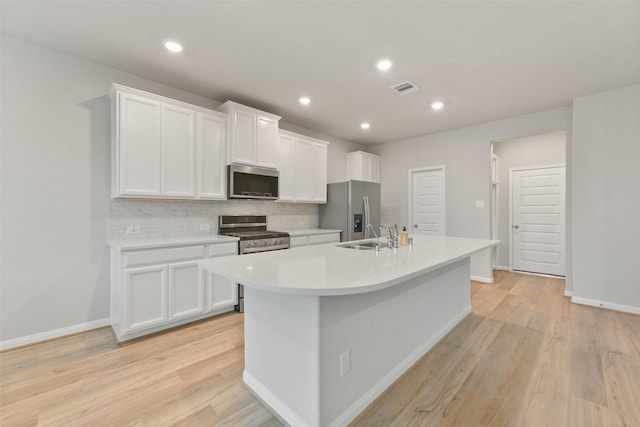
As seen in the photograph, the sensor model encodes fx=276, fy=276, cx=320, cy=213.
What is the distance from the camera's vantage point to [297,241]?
3.91 m

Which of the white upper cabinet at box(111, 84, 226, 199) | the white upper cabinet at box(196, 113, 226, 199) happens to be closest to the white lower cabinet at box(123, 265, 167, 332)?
the white upper cabinet at box(111, 84, 226, 199)

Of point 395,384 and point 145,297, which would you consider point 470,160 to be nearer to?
point 395,384

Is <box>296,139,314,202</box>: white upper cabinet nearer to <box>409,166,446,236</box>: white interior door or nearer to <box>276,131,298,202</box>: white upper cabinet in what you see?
<box>276,131,298,202</box>: white upper cabinet

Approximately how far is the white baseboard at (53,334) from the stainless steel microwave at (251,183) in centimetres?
185

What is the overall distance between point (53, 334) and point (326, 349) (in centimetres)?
281

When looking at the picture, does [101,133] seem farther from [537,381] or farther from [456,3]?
[537,381]

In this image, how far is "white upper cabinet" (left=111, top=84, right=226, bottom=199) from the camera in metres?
2.68

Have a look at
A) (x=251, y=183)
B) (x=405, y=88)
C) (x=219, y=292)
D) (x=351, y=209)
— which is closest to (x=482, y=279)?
(x=351, y=209)

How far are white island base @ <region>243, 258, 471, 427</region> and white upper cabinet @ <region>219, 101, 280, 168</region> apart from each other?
218cm

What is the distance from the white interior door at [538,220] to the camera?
5.06 metres

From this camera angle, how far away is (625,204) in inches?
131

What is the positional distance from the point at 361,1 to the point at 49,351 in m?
3.77

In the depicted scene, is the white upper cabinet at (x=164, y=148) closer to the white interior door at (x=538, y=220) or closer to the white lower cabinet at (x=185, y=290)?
the white lower cabinet at (x=185, y=290)

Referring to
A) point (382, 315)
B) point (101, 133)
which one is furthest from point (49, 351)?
point (382, 315)
